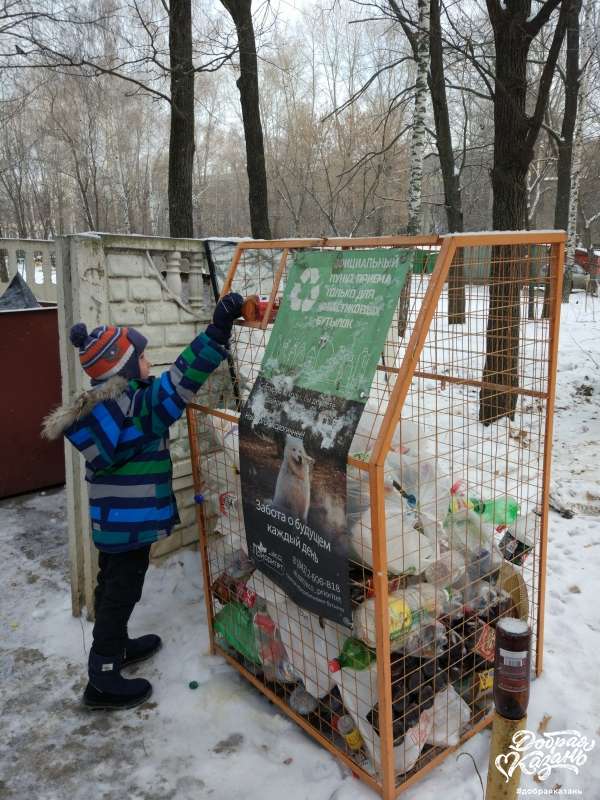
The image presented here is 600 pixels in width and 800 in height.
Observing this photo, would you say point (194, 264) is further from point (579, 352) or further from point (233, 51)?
point (579, 352)

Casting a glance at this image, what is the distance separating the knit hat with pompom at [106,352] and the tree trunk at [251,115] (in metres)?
5.54

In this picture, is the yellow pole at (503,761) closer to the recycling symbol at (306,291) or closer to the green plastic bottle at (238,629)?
the green plastic bottle at (238,629)

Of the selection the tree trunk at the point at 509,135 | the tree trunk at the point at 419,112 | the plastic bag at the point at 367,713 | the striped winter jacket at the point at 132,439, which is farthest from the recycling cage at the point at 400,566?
the tree trunk at the point at 419,112

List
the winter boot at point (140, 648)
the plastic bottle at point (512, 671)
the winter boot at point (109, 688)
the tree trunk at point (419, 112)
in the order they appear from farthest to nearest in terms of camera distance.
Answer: the tree trunk at point (419, 112), the winter boot at point (140, 648), the winter boot at point (109, 688), the plastic bottle at point (512, 671)

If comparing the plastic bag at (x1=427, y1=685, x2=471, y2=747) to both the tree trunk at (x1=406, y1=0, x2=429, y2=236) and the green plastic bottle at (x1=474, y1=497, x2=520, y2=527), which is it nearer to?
the green plastic bottle at (x1=474, y1=497, x2=520, y2=527)

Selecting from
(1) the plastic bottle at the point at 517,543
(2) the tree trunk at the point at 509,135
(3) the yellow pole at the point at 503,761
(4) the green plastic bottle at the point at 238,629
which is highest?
(2) the tree trunk at the point at 509,135

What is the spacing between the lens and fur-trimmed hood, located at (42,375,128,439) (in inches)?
91.4

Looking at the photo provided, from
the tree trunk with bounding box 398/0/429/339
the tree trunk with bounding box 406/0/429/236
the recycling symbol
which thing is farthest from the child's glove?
the tree trunk with bounding box 406/0/429/236

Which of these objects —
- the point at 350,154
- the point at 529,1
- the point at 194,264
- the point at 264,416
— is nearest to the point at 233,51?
the point at 529,1

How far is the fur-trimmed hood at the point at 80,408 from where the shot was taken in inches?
91.4

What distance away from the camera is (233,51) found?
7.86 m

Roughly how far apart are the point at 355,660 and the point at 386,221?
2442cm

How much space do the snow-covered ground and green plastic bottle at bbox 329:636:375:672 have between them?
43cm
